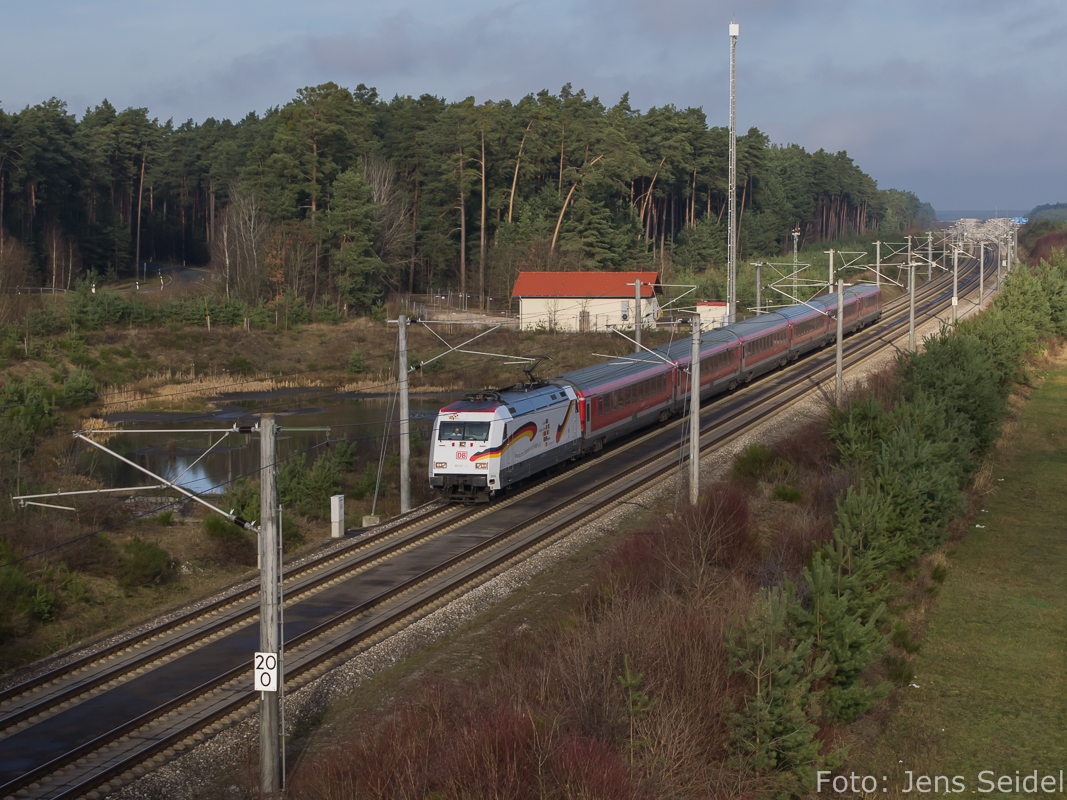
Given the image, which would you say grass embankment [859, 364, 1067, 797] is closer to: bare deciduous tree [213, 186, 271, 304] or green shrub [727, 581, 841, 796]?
green shrub [727, 581, 841, 796]

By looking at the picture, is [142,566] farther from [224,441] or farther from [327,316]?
[327,316]

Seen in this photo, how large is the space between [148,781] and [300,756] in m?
2.17

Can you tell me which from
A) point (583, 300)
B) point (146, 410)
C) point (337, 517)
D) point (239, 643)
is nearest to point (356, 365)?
point (146, 410)

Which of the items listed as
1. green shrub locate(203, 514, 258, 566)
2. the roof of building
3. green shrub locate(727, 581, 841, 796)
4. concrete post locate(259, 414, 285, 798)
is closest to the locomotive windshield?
green shrub locate(203, 514, 258, 566)

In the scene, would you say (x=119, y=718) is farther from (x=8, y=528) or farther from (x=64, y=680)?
(x=8, y=528)

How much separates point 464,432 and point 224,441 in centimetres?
2758

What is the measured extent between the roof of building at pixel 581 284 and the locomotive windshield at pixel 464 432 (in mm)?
43917

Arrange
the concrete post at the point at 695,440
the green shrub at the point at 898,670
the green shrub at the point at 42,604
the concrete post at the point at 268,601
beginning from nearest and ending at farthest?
the concrete post at the point at 268,601 → the green shrub at the point at 898,670 → the green shrub at the point at 42,604 → the concrete post at the point at 695,440

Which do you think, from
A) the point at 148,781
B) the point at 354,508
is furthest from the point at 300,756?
the point at 354,508

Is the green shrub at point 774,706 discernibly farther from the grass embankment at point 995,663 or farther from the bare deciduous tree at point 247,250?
the bare deciduous tree at point 247,250

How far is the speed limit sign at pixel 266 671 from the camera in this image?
44.2 feet

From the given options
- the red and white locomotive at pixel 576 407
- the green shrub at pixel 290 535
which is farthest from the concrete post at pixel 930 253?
the green shrub at pixel 290 535

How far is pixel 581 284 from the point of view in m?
74.4

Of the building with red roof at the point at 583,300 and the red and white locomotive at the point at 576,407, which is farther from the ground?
the building with red roof at the point at 583,300
